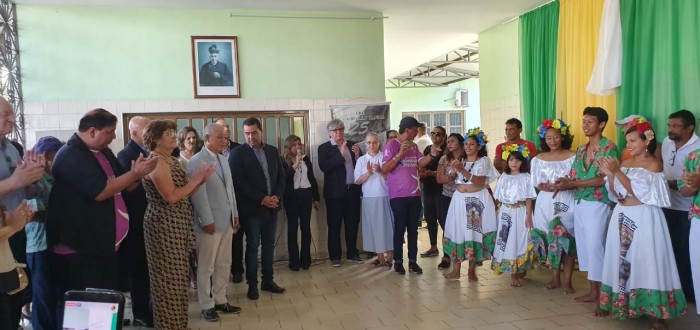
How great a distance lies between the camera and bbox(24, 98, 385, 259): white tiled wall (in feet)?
17.4

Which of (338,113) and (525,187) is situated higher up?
(338,113)

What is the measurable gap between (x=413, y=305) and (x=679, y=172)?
2.39 metres

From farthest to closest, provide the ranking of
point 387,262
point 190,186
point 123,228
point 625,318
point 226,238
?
point 387,262, point 226,238, point 625,318, point 190,186, point 123,228

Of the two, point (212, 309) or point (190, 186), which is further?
point (212, 309)

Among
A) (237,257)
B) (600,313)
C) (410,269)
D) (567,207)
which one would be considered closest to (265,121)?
(237,257)

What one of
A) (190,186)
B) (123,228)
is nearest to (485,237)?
(190,186)

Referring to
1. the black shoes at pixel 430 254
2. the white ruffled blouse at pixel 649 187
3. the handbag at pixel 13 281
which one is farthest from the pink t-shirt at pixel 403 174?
the handbag at pixel 13 281

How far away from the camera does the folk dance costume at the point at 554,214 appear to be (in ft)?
13.6

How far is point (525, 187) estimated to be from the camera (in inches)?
173

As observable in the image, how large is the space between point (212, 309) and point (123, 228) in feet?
3.90

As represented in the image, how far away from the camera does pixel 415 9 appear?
19.4ft

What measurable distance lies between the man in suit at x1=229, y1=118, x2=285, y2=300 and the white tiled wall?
1.43m

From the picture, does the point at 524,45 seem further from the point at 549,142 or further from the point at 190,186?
the point at 190,186

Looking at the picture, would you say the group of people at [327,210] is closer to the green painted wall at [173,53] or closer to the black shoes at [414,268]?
the black shoes at [414,268]
